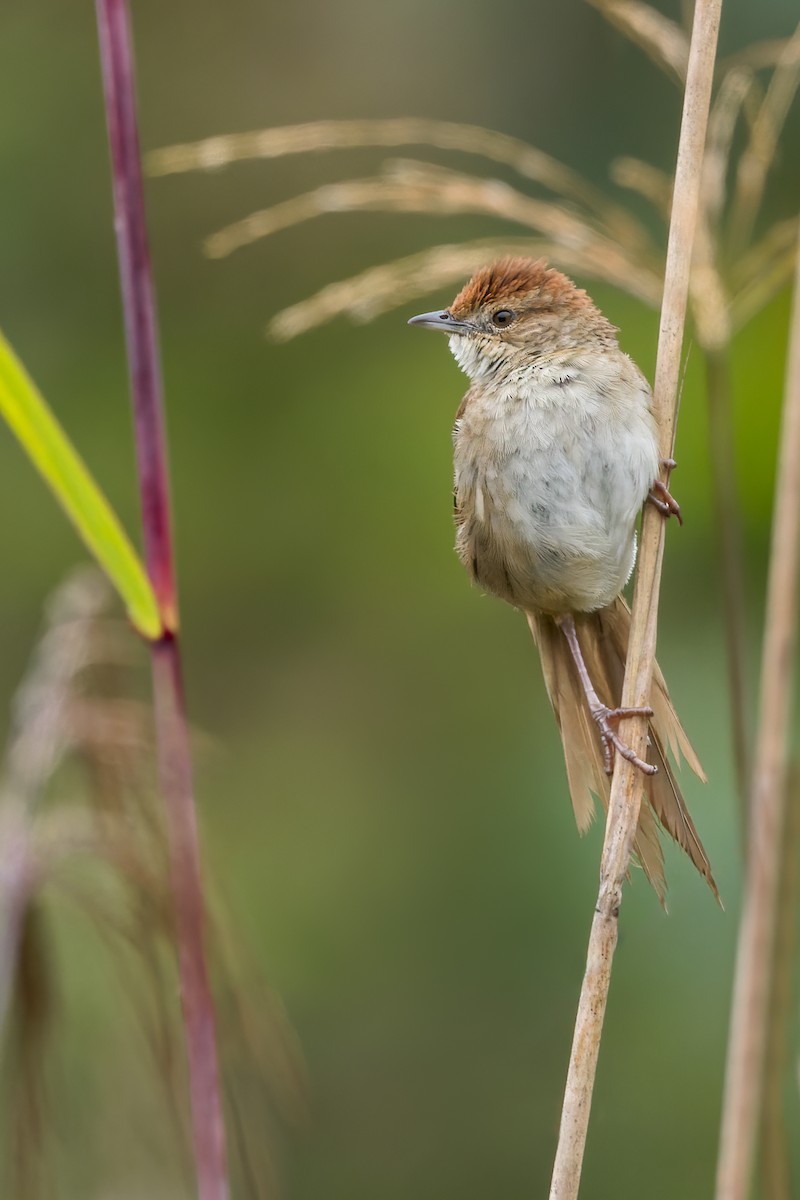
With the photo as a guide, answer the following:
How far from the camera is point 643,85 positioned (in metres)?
4.27

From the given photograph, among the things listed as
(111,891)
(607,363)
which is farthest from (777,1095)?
(607,363)

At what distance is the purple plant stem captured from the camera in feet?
4.00

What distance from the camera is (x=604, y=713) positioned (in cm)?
242

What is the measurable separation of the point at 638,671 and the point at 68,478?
2.66ft

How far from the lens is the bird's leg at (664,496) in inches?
83.3

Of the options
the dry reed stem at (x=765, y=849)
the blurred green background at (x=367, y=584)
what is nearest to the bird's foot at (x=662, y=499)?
the dry reed stem at (x=765, y=849)

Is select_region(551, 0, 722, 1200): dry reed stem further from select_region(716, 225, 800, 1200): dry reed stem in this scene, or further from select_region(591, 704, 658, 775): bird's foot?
select_region(716, 225, 800, 1200): dry reed stem

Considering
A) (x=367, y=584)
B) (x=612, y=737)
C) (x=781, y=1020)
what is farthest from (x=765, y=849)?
(x=367, y=584)

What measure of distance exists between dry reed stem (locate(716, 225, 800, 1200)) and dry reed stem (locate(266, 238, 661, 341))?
1.26 ft

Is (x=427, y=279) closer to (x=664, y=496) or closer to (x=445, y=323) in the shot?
(x=664, y=496)

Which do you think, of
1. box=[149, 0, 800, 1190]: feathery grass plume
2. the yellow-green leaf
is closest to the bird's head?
box=[149, 0, 800, 1190]: feathery grass plume

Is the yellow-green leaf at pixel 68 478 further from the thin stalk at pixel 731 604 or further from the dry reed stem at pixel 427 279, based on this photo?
the thin stalk at pixel 731 604

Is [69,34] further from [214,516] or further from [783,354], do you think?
[783,354]

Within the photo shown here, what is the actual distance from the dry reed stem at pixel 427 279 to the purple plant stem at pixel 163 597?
0.71m
